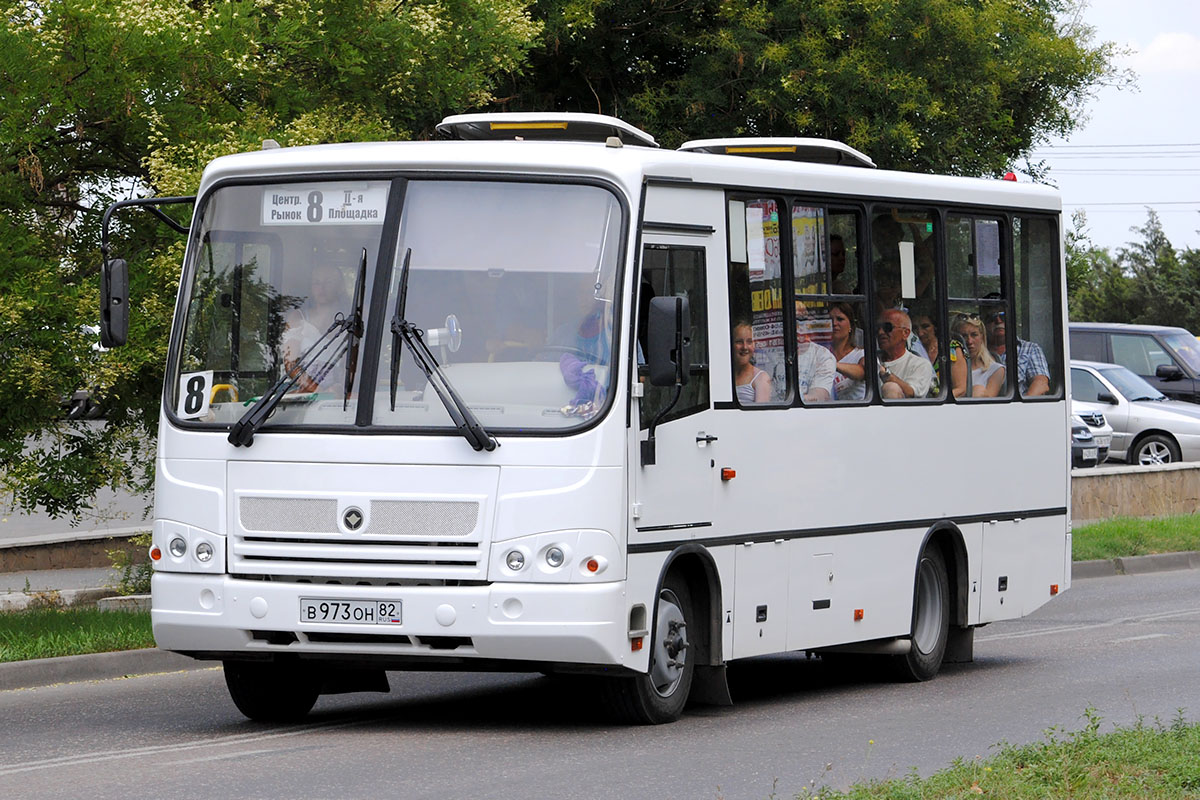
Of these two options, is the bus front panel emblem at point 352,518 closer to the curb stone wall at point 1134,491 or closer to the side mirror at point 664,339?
the side mirror at point 664,339

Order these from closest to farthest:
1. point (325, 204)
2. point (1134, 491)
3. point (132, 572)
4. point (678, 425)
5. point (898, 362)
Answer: point (325, 204)
point (678, 425)
point (898, 362)
point (132, 572)
point (1134, 491)

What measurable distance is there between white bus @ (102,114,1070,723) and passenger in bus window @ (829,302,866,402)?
0.13 meters

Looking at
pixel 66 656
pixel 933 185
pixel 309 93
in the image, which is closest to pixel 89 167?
pixel 309 93

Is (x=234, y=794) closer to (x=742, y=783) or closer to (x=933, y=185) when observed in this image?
(x=742, y=783)

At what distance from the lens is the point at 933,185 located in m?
13.5

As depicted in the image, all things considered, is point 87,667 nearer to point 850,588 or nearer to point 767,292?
point 850,588

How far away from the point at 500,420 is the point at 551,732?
161 cm

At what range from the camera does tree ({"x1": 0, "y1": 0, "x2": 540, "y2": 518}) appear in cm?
1423

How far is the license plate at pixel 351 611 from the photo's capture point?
9.62 meters

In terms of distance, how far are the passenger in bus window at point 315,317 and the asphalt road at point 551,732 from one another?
1.75 m

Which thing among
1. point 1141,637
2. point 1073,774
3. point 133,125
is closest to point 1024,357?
point 1141,637

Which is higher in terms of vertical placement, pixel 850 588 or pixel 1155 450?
pixel 1155 450

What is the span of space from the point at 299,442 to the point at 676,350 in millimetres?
1857

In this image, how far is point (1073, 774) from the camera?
26.6 feet
